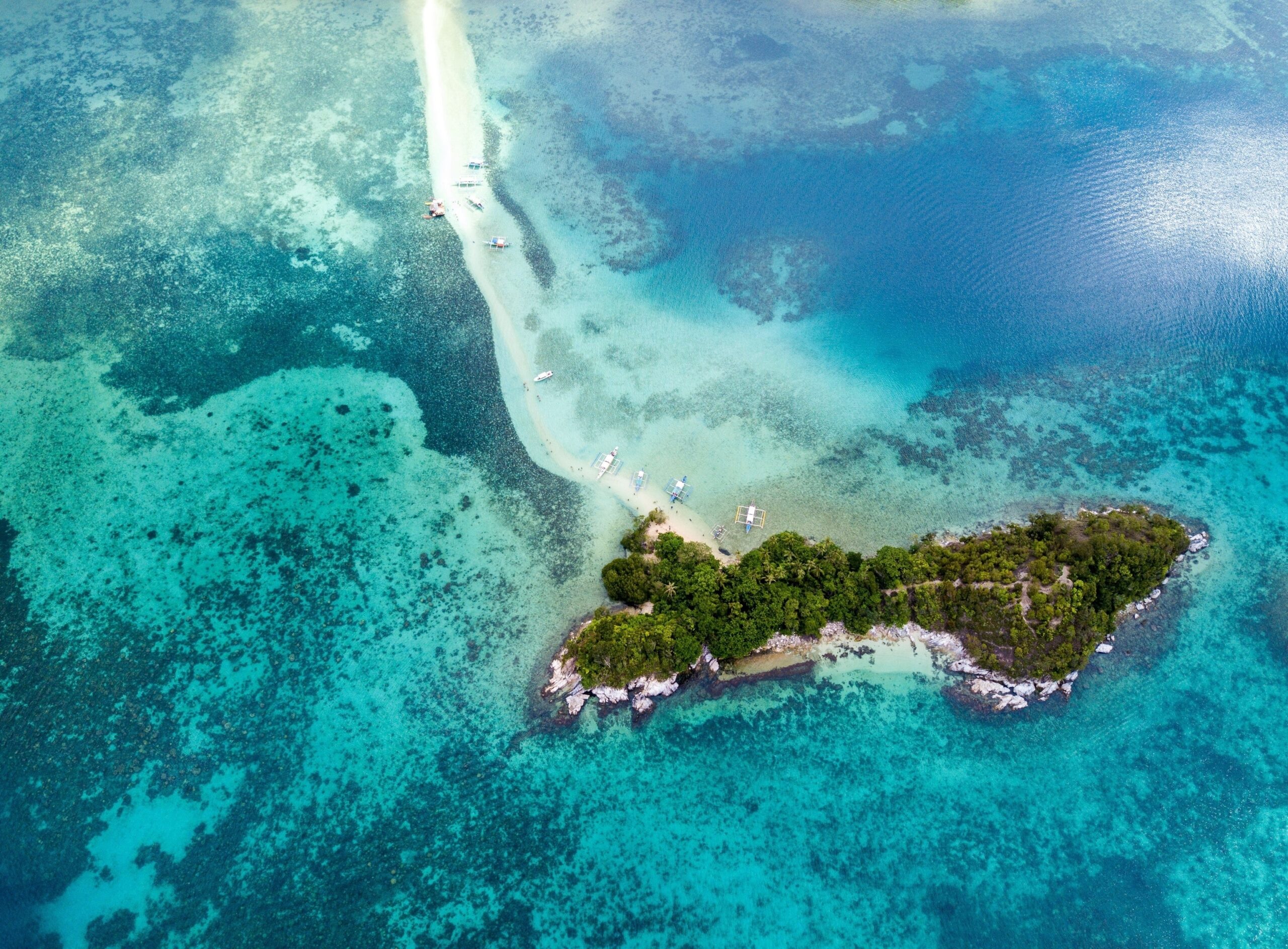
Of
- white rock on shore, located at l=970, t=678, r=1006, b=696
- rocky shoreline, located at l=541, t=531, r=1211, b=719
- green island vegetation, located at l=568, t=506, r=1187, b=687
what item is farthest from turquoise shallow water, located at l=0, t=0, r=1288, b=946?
green island vegetation, located at l=568, t=506, r=1187, b=687

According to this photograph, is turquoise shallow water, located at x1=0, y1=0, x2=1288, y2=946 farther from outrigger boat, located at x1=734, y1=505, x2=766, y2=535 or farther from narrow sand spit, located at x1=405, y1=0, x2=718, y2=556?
outrigger boat, located at x1=734, y1=505, x2=766, y2=535

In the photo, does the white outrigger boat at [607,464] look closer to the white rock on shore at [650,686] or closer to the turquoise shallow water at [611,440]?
the turquoise shallow water at [611,440]

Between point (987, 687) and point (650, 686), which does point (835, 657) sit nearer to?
point (987, 687)

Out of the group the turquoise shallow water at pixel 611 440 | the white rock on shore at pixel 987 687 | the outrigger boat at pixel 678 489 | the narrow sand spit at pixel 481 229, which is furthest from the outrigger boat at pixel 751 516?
the white rock on shore at pixel 987 687

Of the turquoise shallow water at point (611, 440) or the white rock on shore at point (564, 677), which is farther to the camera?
the white rock on shore at point (564, 677)

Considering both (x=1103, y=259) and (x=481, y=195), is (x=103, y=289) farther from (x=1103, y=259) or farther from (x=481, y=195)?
(x=1103, y=259)

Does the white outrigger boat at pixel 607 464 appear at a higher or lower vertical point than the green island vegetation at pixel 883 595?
higher

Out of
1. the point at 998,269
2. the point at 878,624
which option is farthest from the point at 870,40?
the point at 878,624
